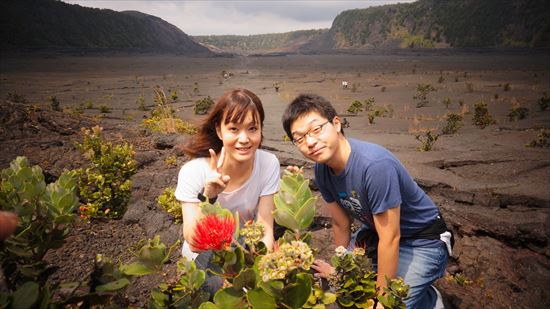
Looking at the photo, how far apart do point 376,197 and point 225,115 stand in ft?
3.23

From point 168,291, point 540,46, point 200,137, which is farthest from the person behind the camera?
point 540,46

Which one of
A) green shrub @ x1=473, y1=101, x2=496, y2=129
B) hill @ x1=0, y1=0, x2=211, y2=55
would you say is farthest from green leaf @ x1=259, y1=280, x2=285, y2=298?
hill @ x1=0, y1=0, x2=211, y2=55

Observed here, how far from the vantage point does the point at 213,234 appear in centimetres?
81

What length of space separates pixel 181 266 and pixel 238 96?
1174 millimetres

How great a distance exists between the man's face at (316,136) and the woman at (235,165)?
26 cm

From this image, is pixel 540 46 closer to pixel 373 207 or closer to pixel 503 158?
pixel 503 158

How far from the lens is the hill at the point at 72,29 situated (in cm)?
4584

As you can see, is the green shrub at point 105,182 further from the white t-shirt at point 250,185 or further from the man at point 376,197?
the man at point 376,197

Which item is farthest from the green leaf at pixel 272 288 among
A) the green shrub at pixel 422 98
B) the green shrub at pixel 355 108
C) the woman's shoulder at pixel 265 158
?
the green shrub at pixel 422 98

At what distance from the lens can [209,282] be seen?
1.94 m

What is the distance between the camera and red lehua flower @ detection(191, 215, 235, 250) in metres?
0.80

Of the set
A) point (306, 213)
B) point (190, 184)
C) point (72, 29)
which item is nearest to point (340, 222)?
point (190, 184)

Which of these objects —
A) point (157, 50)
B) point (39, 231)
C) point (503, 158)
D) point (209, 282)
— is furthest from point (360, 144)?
point (157, 50)

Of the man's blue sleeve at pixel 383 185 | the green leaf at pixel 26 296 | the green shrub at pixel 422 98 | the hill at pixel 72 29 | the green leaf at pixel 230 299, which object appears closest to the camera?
the green leaf at pixel 26 296
